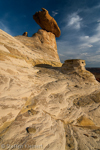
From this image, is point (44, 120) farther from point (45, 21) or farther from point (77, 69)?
point (45, 21)

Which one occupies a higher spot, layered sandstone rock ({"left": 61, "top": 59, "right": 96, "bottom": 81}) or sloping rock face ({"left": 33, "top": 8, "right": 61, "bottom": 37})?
sloping rock face ({"left": 33, "top": 8, "right": 61, "bottom": 37})

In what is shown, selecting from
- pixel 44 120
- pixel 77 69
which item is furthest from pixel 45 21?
pixel 44 120

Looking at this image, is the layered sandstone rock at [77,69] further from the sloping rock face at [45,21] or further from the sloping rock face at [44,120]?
the sloping rock face at [45,21]

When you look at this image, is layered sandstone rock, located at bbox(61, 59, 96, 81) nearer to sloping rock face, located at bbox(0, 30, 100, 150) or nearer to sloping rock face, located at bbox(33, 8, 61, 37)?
sloping rock face, located at bbox(0, 30, 100, 150)

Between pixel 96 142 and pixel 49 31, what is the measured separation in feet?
58.5

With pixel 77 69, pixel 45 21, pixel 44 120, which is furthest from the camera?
pixel 45 21

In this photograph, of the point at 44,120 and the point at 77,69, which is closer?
the point at 44,120

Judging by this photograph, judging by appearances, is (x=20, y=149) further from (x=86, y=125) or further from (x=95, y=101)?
(x=95, y=101)

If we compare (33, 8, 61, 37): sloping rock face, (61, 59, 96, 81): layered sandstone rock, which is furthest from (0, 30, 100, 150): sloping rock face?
(33, 8, 61, 37): sloping rock face

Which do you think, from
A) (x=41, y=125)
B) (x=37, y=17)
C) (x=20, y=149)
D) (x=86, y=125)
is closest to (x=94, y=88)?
(x=86, y=125)

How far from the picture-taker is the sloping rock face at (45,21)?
13414 millimetres

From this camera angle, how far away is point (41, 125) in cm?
179

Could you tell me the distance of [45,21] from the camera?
1393 cm

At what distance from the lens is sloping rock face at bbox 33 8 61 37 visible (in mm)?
13414
